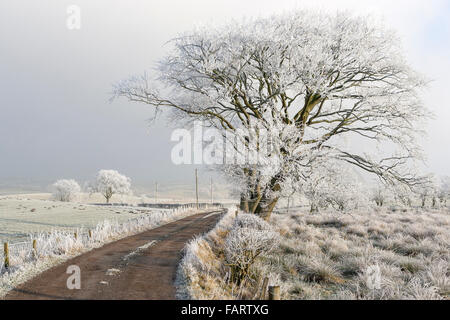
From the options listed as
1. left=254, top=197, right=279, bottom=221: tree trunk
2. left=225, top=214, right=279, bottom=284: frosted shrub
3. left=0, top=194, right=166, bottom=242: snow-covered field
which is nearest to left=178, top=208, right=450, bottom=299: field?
left=225, top=214, right=279, bottom=284: frosted shrub

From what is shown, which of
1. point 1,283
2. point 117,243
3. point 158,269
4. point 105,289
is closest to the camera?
point 105,289

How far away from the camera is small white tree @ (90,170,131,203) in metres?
78.6

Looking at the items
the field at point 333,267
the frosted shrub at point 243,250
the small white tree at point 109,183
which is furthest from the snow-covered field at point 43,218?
the small white tree at point 109,183

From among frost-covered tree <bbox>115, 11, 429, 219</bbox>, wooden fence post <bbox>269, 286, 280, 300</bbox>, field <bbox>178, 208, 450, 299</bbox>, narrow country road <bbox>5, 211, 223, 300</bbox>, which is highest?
frost-covered tree <bbox>115, 11, 429, 219</bbox>

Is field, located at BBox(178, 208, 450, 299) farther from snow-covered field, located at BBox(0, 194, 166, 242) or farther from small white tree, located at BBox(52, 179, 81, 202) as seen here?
small white tree, located at BBox(52, 179, 81, 202)

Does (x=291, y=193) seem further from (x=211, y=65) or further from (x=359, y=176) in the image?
(x=211, y=65)

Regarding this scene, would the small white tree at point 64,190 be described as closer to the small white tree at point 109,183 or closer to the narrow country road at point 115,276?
the small white tree at point 109,183

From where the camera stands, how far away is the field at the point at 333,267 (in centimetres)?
802

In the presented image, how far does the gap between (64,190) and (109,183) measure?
1209 centimetres

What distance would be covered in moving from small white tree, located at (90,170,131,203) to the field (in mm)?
66782

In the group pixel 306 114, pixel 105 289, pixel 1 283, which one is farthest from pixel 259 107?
pixel 1 283

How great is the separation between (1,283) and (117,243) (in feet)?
18.4

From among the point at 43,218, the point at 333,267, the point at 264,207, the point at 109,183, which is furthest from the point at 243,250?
the point at 109,183

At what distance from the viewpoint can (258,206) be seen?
52.0ft
